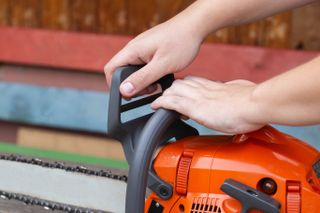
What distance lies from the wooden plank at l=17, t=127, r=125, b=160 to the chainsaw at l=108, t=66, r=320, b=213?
8.76ft

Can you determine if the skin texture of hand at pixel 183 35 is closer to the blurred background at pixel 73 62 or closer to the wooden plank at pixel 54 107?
the blurred background at pixel 73 62

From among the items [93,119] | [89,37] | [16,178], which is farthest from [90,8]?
[16,178]

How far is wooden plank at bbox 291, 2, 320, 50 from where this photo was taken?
3.78 m

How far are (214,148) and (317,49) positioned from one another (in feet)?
7.63

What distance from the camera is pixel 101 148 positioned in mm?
4426

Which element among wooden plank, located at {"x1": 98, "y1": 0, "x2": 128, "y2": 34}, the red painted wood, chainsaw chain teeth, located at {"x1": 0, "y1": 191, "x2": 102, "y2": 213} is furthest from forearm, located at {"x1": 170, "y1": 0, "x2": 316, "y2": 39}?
wooden plank, located at {"x1": 98, "y1": 0, "x2": 128, "y2": 34}

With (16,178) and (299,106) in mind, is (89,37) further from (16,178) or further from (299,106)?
(299,106)

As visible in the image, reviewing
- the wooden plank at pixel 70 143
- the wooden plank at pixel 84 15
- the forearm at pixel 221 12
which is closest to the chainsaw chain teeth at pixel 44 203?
the forearm at pixel 221 12

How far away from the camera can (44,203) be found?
6.41 ft

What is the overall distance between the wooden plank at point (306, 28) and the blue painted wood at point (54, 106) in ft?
3.70

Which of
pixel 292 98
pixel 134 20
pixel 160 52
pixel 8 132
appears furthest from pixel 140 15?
pixel 292 98

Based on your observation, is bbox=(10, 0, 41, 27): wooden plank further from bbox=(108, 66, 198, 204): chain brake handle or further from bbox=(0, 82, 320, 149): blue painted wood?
bbox=(108, 66, 198, 204): chain brake handle

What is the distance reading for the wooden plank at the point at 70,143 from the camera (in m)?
4.38

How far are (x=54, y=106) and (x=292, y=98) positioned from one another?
3.11m
